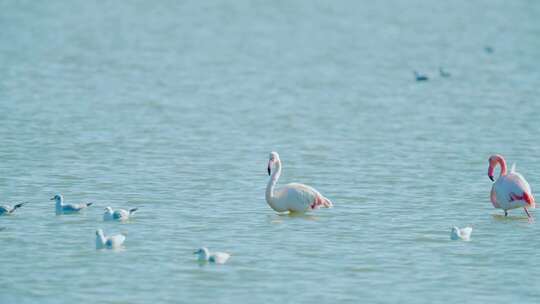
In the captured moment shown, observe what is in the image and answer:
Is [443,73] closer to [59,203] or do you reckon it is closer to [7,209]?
[59,203]

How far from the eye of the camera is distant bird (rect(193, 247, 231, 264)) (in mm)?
15500

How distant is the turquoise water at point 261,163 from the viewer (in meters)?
15.2

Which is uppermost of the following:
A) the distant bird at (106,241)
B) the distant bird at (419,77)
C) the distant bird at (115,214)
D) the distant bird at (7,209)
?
the distant bird at (419,77)

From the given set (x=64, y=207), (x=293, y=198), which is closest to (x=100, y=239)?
(x=64, y=207)

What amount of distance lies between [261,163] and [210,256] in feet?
27.8

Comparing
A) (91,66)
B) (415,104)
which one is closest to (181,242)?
(415,104)

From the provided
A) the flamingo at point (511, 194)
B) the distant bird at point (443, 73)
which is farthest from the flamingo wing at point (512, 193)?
the distant bird at point (443, 73)

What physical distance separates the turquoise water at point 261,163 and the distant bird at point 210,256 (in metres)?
0.17

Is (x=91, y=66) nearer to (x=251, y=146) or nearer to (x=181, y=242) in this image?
(x=251, y=146)

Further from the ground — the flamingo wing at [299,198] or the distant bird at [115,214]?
the flamingo wing at [299,198]

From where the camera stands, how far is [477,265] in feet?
52.5

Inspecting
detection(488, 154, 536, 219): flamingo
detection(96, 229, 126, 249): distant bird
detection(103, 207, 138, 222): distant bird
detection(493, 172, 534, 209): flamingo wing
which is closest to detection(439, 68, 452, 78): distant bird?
detection(488, 154, 536, 219): flamingo

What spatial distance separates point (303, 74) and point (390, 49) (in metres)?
10.4

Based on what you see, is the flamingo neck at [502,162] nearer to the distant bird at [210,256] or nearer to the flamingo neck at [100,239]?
the distant bird at [210,256]
